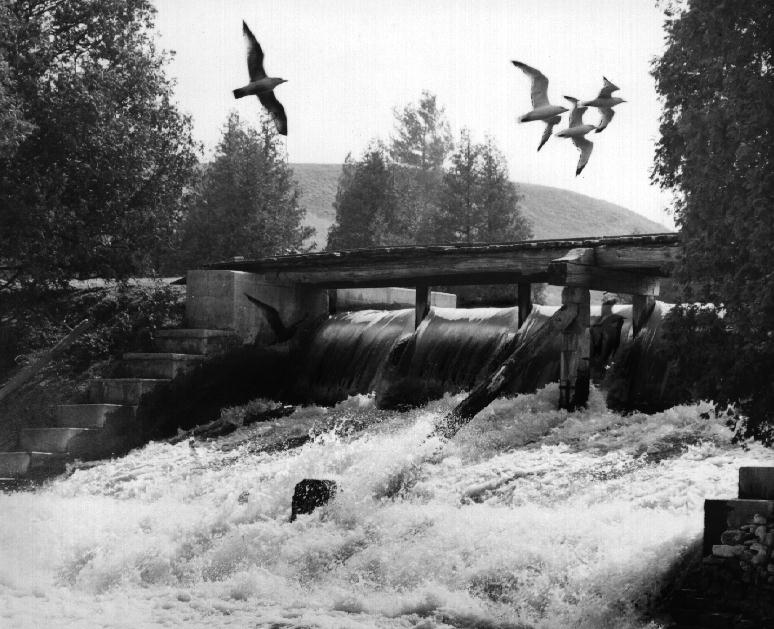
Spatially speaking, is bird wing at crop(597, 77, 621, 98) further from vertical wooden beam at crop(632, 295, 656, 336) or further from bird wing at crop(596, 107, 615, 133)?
vertical wooden beam at crop(632, 295, 656, 336)

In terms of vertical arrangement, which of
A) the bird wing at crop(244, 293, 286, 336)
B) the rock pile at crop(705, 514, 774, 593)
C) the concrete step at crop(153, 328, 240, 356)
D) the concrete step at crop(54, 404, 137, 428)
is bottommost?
the concrete step at crop(54, 404, 137, 428)

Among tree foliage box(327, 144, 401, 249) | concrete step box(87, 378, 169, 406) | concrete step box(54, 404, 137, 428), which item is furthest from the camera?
tree foliage box(327, 144, 401, 249)

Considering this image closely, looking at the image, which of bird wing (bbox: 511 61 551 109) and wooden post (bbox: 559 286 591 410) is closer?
bird wing (bbox: 511 61 551 109)

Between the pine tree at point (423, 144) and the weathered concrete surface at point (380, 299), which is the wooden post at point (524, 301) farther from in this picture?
the pine tree at point (423, 144)

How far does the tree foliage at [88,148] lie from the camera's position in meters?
23.2

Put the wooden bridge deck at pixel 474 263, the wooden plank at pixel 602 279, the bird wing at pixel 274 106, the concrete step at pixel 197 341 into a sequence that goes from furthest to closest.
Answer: the concrete step at pixel 197 341 < the wooden bridge deck at pixel 474 263 < the wooden plank at pixel 602 279 < the bird wing at pixel 274 106

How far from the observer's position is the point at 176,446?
19.6m

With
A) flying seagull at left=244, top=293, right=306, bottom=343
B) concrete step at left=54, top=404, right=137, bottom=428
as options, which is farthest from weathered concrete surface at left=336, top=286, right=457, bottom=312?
concrete step at left=54, top=404, right=137, bottom=428

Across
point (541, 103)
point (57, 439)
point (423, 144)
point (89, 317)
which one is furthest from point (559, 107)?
point (423, 144)

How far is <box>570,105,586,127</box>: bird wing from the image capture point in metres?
15.5

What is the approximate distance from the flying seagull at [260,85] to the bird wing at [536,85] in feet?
10.8

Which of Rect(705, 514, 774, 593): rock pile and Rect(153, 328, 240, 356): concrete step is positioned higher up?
Rect(153, 328, 240, 356): concrete step

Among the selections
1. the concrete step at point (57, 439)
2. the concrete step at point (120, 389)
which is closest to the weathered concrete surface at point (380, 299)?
the concrete step at point (120, 389)

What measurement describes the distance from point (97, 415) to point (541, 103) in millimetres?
10077
